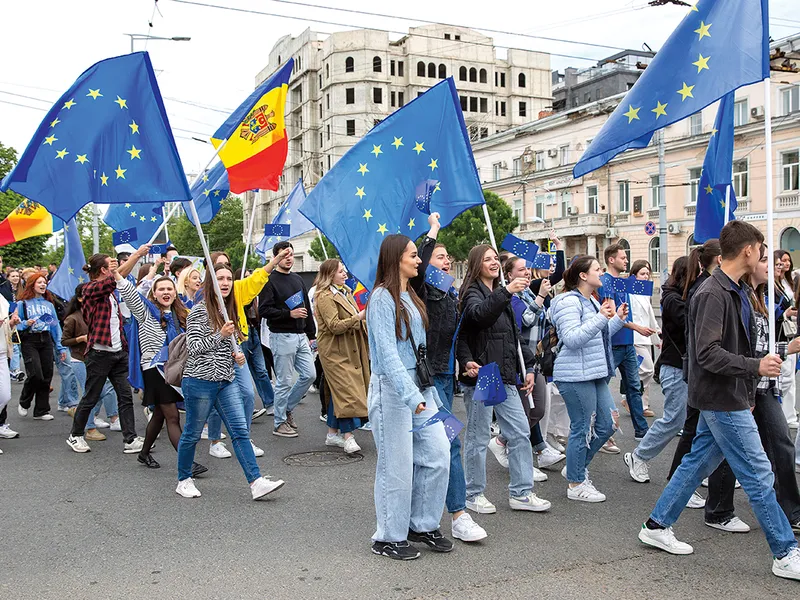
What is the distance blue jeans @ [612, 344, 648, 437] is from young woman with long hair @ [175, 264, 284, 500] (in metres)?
3.67

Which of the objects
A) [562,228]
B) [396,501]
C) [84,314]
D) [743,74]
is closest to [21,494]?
[84,314]

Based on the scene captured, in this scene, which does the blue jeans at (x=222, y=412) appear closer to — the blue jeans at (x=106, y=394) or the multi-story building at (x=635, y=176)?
the blue jeans at (x=106, y=394)

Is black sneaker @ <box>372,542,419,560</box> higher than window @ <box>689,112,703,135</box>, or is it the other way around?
window @ <box>689,112,703,135</box>

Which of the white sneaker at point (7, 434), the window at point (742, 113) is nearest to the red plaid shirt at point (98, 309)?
the white sneaker at point (7, 434)

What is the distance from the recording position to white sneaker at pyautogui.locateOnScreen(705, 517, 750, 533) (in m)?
5.27

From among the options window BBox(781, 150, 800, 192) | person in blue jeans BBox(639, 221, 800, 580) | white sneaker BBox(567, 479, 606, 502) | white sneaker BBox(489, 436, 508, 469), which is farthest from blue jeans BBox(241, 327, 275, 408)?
window BBox(781, 150, 800, 192)

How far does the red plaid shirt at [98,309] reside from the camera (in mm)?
8125

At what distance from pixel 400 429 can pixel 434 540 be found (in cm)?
74

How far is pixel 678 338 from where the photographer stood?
6625 millimetres

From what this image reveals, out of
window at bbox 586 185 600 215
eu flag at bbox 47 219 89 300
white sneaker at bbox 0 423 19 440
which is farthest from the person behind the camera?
window at bbox 586 185 600 215

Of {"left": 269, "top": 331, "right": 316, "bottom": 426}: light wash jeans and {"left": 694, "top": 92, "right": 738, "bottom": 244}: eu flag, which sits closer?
{"left": 694, "top": 92, "right": 738, "bottom": 244}: eu flag

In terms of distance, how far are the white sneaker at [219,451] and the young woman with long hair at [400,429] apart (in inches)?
124

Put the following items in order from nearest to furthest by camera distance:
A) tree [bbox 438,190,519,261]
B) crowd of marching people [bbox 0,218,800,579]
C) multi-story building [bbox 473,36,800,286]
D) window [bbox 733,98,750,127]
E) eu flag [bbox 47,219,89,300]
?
crowd of marching people [bbox 0,218,800,579] → eu flag [bbox 47,219,89,300] → multi-story building [bbox 473,36,800,286] → window [bbox 733,98,750,127] → tree [bbox 438,190,519,261]

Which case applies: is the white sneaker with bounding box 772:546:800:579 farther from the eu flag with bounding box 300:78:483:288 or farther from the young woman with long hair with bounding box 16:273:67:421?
the young woman with long hair with bounding box 16:273:67:421
